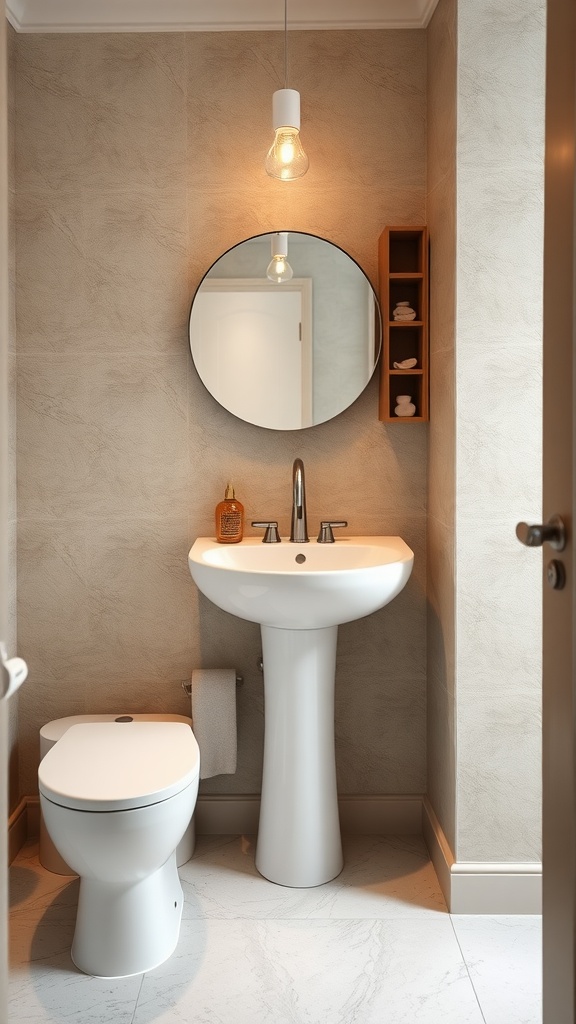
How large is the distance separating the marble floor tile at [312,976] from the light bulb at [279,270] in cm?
172

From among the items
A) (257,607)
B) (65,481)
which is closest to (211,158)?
(65,481)

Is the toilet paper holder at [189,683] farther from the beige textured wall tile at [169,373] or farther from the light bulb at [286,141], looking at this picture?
the light bulb at [286,141]

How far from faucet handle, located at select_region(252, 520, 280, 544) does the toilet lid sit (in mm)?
557

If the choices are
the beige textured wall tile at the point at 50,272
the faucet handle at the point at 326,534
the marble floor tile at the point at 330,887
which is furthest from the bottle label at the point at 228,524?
the marble floor tile at the point at 330,887

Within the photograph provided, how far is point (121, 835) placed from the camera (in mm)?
1752

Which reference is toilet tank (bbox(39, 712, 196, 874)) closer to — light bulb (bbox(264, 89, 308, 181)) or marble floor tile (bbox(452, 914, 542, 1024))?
marble floor tile (bbox(452, 914, 542, 1024))

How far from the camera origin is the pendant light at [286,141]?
2133mm

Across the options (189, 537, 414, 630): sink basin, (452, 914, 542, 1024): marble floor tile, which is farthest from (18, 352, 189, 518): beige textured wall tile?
(452, 914, 542, 1024): marble floor tile

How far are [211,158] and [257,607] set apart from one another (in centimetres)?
134

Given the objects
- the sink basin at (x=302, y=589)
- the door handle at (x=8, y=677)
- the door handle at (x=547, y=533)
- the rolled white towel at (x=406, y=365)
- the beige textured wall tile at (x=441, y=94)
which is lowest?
the sink basin at (x=302, y=589)

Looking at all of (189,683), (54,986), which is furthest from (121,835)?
(189,683)

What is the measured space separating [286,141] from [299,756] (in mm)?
1603

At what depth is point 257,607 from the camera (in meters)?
1.99

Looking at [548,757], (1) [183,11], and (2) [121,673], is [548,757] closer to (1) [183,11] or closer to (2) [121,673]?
(2) [121,673]
